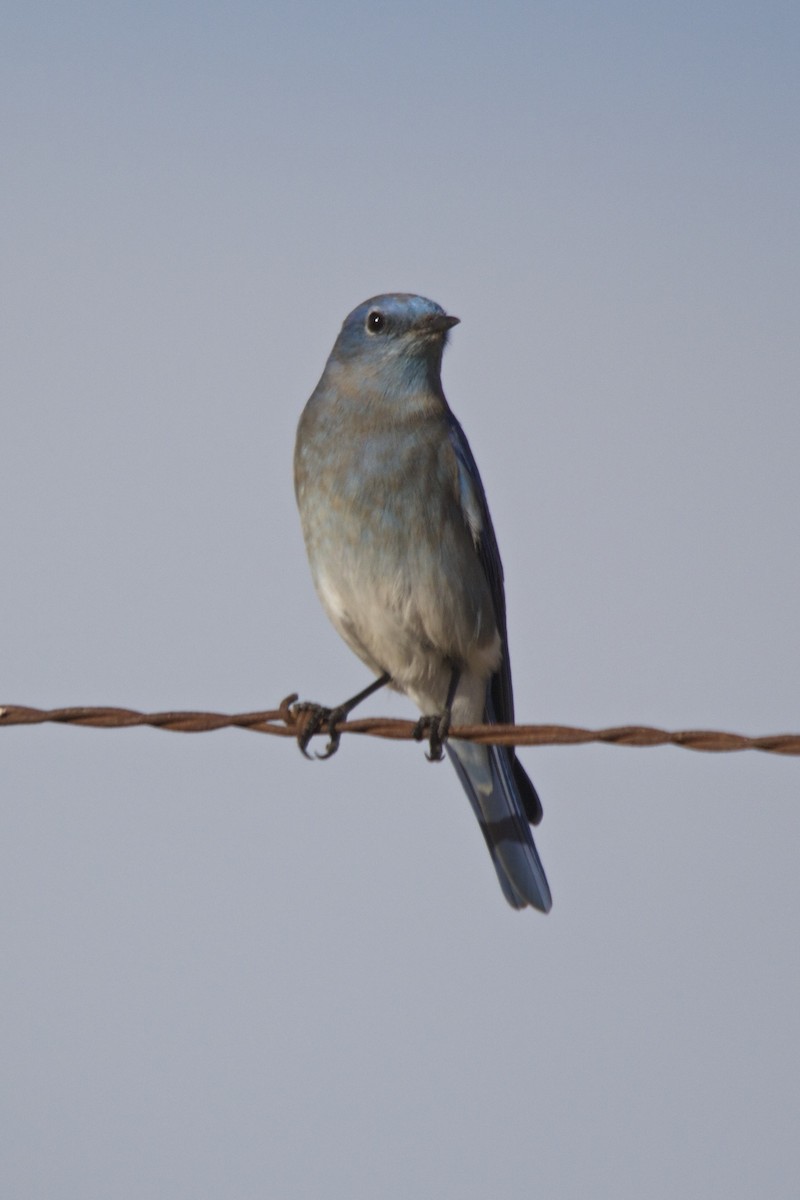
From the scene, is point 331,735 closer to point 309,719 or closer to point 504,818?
point 309,719

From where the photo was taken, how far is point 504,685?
21.2ft

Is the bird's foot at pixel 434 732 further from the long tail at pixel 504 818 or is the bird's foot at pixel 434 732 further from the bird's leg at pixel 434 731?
the long tail at pixel 504 818

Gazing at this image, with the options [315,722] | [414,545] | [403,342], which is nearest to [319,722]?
[315,722]

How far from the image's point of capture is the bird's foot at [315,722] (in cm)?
542

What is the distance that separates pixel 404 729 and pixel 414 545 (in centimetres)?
158

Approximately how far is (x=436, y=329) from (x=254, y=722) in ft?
8.09

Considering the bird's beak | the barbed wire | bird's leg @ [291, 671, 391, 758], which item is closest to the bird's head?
the bird's beak

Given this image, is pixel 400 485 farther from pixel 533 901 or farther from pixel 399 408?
Answer: pixel 533 901

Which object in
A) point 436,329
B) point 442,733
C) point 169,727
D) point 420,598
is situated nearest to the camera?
point 169,727

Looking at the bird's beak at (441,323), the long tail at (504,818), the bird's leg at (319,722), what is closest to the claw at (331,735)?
the bird's leg at (319,722)

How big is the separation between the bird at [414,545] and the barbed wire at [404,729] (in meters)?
1.21

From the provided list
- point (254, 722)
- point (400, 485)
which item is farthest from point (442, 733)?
point (400, 485)

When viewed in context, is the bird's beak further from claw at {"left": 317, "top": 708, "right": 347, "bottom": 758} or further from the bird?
claw at {"left": 317, "top": 708, "right": 347, "bottom": 758}

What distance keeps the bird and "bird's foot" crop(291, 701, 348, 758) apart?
2 centimetres
